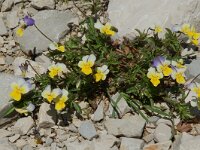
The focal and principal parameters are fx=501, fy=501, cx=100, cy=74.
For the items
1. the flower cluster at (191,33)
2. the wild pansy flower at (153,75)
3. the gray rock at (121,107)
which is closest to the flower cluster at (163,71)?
the wild pansy flower at (153,75)

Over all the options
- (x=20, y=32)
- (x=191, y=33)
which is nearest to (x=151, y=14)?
(x=191, y=33)

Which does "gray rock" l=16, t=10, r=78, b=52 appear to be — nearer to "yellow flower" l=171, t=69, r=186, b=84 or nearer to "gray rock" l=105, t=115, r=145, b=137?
"gray rock" l=105, t=115, r=145, b=137

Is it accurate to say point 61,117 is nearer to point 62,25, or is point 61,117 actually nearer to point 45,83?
point 45,83

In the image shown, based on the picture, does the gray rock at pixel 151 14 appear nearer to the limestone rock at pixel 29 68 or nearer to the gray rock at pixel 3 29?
the limestone rock at pixel 29 68

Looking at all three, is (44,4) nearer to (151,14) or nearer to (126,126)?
(151,14)

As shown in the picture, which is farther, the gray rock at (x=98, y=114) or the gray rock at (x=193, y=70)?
the gray rock at (x=193, y=70)

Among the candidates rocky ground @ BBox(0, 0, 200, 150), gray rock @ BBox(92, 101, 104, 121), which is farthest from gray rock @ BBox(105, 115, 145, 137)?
gray rock @ BBox(92, 101, 104, 121)
